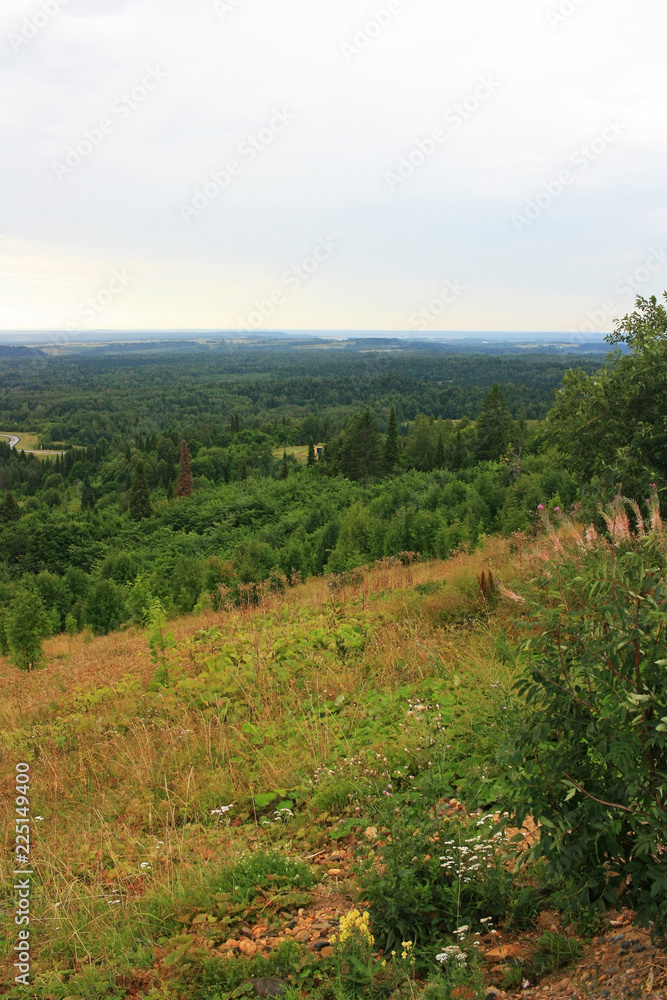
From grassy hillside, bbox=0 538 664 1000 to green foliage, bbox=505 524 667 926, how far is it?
0.24 meters

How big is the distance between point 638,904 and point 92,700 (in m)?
5.84

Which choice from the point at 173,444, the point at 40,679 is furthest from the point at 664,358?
the point at 173,444

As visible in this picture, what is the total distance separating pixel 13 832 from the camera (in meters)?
4.49

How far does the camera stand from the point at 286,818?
4137 mm

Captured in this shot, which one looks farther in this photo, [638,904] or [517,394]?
[517,394]

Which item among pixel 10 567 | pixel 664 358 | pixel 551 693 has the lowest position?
pixel 10 567

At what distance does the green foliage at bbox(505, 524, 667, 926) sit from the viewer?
6.96 feet

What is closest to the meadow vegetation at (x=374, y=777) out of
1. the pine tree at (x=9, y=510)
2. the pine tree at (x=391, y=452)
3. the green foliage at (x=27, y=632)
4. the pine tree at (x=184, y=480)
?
the green foliage at (x=27, y=632)

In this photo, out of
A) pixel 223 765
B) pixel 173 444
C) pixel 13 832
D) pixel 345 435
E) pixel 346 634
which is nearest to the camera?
pixel 13 832

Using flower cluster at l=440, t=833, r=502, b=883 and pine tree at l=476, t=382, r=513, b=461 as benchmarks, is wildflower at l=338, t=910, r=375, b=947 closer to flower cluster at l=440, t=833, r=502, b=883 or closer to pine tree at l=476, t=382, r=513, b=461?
flower cluster at l=440, t=833, r=502, b=883

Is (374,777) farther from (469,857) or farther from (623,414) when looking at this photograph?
(623,414)

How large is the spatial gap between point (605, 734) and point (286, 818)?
2.64m

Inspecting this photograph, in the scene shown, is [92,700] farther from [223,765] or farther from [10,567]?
[10,567]

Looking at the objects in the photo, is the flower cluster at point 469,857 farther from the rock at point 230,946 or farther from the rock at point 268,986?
the rock at point 230,946
